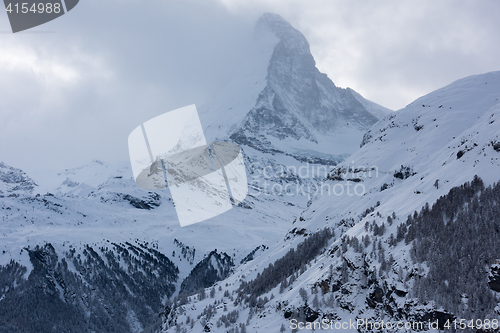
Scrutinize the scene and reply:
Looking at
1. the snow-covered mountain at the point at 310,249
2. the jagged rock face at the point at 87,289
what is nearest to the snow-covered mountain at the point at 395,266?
the snow-covered mountain at the point at 310,249

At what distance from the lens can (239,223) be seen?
9400cm

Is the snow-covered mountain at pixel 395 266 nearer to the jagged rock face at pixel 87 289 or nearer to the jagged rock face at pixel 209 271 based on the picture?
the jagged rock face at pixel 87 289

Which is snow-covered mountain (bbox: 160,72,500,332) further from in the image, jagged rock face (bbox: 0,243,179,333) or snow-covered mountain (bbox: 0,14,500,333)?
jagged rock face (bbox: 0,243,179,333)

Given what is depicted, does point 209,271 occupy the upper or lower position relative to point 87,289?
lower

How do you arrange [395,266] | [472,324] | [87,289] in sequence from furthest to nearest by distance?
[87,289], [395,266], [472,324]

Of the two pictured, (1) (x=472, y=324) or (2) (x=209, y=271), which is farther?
(2) (x=209, y=271)

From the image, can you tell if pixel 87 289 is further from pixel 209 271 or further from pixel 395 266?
pixel 395 266

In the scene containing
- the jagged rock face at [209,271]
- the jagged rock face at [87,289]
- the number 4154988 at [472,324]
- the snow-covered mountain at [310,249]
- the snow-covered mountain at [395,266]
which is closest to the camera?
the number 4154988 at [472,324]

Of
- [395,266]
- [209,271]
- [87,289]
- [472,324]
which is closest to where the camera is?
[472,324]

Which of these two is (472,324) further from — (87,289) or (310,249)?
(87,289)

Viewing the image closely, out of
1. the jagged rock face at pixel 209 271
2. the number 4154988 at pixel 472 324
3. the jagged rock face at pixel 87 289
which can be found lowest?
the jagged rock face at pixel 209 271

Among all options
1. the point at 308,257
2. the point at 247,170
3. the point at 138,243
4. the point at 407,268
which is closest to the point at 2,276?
the point at 138,243

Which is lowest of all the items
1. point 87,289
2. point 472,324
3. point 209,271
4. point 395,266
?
point 209,271

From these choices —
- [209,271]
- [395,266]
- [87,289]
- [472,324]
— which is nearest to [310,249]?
[395,266]
